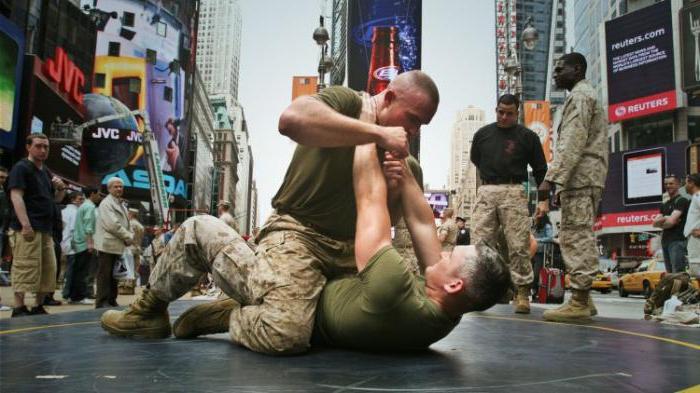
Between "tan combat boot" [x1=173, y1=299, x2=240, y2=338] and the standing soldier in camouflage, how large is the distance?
2.77 meters

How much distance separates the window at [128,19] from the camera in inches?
1666

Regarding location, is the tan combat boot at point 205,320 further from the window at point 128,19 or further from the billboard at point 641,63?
the window at point 128,19

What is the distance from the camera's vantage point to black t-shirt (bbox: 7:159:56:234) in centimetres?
543

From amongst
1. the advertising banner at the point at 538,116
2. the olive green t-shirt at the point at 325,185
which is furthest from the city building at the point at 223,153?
the olive green t-shirt at the point at 325,185

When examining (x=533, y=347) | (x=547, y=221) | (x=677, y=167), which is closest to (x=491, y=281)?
(x=533, y=347)

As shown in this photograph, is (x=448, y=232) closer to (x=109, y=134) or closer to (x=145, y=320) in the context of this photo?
(x=145, y=320)

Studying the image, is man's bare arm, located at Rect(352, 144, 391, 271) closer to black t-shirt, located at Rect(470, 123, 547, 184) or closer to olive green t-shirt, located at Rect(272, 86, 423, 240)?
olive green t-shirt, located at Rect(272, 86, 423, 240)

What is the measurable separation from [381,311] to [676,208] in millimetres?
6806

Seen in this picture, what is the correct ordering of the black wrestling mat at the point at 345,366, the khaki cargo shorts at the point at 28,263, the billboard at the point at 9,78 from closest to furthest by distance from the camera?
the black wrestling mat at the point at 345,366 → the khaki cargo shorts at the point at 28,263 → the billboard at the point at 9,78

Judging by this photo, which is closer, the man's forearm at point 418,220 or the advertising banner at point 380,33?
the man's forearm at point 418,220

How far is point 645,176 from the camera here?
38500 millimetres

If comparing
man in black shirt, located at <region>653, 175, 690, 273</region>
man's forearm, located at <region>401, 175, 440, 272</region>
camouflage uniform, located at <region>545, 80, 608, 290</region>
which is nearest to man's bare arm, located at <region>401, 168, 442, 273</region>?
man's forearm, located at <region>401, 175, 440, 272</region>

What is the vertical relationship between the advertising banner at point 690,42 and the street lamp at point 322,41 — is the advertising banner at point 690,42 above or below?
above

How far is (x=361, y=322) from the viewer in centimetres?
254
